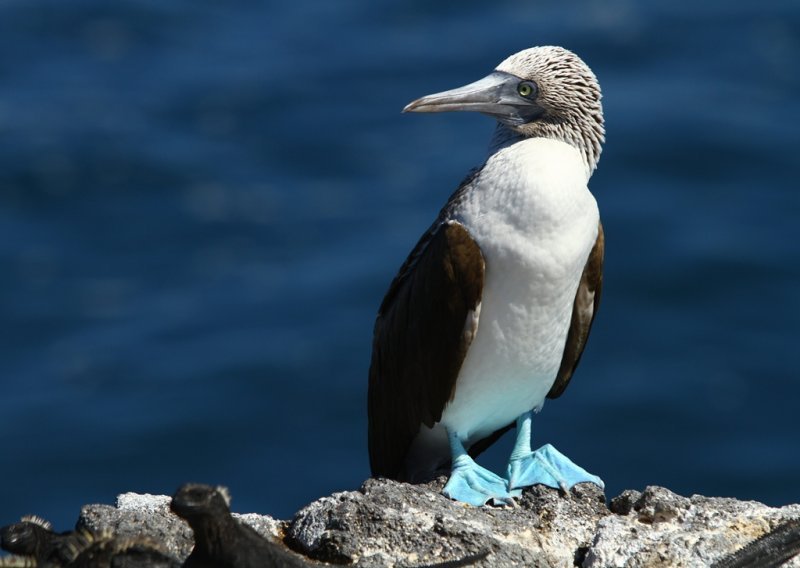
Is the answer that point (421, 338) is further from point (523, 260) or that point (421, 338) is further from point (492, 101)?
point (492, 101)

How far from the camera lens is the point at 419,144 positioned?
26516mm

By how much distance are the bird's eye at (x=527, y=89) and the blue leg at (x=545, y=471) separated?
77.6 inches

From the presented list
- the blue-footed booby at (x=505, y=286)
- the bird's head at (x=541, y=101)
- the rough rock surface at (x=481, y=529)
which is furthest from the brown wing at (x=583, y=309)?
the rough rock surface at (x=481, y=529)

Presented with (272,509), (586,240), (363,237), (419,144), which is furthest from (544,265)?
(419,144)

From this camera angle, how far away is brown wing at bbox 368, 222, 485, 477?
9.12 meters

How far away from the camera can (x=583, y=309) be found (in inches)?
383

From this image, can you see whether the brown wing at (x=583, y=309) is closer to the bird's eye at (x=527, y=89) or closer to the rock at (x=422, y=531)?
the bird's eye at (x=527, y=89)

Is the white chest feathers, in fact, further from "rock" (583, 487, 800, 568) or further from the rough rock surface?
"rock" (583, 487, 800, 568)

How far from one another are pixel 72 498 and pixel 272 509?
278cm

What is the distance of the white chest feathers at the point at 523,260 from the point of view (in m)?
8.96

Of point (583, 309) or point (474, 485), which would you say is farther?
point (583, 309)

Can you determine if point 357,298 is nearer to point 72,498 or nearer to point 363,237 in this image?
point 363,237

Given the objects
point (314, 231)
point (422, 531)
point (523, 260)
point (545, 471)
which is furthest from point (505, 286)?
point (314, 231)

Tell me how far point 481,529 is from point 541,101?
252 centimetres
